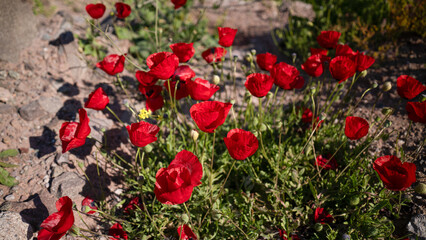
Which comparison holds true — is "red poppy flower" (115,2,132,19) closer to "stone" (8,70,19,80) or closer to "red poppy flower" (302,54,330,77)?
"stone" (8,70,19,80)

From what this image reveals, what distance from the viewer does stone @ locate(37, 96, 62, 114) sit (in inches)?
111

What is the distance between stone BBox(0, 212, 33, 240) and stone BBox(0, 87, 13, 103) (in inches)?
51.5

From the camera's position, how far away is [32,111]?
2.73 metres

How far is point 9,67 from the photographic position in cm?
302

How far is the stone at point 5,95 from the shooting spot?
271 centimetres

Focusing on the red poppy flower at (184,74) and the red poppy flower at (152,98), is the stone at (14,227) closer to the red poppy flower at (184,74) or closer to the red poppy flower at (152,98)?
the red poppy flower at (152,98)

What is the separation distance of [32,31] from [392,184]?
3.95m

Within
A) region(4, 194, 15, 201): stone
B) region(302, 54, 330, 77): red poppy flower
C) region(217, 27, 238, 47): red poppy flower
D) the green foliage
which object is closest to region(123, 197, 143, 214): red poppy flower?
region(4, 194, 15, 201): stone

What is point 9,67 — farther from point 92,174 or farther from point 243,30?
point 243,30

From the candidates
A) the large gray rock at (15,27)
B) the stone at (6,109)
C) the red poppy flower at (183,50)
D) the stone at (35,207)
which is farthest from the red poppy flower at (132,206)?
the large gray rock at (15,27)

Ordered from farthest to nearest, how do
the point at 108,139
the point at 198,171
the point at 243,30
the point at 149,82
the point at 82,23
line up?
the point at 243,30, the point at 82,23, the point at 108,139, the point at 149,82, the point at 198,171

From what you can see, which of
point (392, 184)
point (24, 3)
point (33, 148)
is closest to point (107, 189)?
point (33, 148)

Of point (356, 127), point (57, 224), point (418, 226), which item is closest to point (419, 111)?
point (356, 127)

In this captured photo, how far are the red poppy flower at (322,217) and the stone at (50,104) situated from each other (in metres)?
2.67
